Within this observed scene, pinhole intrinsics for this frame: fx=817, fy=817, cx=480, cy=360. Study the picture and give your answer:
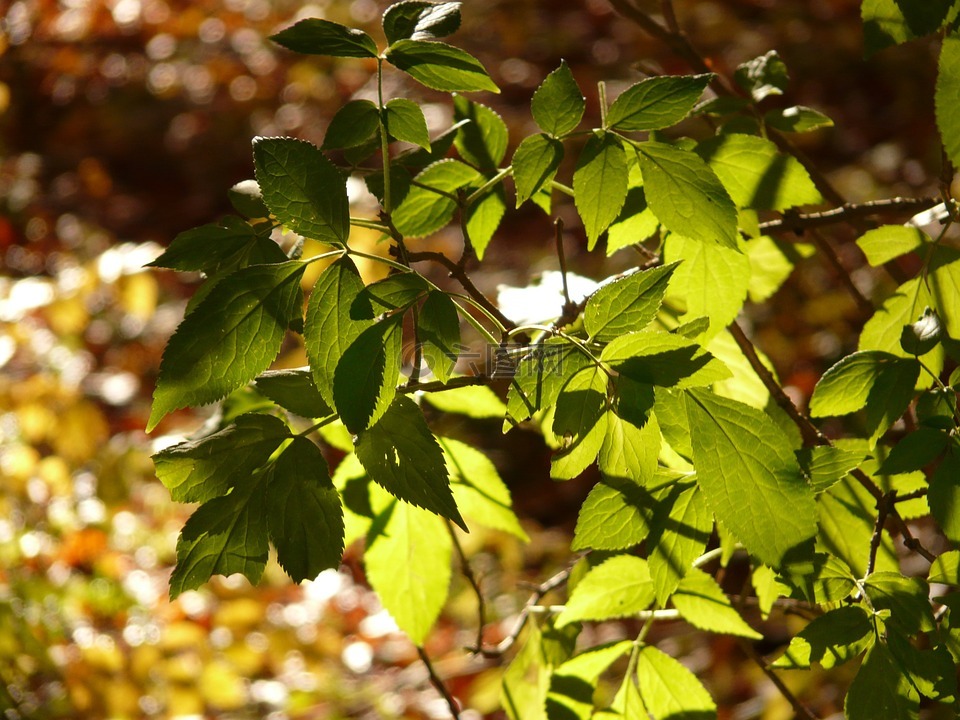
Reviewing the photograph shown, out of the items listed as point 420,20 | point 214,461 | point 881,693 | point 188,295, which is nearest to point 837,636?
point 881,693

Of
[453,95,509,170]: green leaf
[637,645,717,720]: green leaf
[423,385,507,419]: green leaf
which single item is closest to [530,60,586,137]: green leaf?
[453,95,509,170]: green leaf

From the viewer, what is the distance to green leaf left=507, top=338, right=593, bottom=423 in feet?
2.06

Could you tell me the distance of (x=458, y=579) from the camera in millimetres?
3650

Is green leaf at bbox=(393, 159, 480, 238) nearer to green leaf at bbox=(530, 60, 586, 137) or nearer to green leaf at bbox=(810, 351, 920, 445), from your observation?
green leaf at bbox=(530, 60, 586, 137)

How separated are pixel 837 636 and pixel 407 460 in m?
0.37

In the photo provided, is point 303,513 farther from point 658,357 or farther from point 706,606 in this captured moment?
point 706,606

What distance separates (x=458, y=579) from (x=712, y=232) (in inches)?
125

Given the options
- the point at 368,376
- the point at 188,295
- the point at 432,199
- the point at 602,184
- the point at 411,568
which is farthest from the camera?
the point at 188,295

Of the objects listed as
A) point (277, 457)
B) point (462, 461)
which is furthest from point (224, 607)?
point (277, 457)

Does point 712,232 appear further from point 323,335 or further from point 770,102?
point 770,102

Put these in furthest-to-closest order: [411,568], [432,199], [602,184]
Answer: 1. [411,568]
2. [432,199]
3. [602,184]

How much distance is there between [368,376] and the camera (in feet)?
1.95

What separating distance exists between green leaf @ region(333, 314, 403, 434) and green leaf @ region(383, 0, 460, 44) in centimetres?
28

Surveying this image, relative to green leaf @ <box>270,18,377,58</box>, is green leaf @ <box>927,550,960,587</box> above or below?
below
